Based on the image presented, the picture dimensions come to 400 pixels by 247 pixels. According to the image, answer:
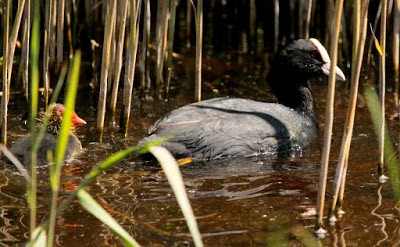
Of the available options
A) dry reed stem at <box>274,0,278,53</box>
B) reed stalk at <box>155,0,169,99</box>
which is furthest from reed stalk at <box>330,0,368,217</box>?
Result: dry reed stem at <box>274,0,278,53</box>

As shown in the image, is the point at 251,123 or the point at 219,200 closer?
the point at 219,200

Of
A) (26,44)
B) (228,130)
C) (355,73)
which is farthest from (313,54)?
(355,73)

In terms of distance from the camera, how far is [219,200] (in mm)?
5129

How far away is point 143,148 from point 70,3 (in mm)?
4532

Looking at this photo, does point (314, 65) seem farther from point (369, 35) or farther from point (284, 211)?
point (284, 211)

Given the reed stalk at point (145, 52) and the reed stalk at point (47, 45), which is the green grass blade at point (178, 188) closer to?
the reed stalk at point (47, 45)

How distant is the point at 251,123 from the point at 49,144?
4.83ft

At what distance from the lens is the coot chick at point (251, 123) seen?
5.98 m

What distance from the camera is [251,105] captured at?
6.35m

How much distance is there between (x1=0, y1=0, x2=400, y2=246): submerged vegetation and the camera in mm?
3334

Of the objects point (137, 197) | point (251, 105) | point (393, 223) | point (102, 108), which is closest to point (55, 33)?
point (102, 108)

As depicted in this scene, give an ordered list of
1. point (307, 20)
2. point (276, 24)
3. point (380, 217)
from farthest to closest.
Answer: point (276, 24) → point (307, 20) → point (380, 217)

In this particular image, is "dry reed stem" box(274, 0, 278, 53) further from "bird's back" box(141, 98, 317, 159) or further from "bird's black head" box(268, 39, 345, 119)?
"bird's back" box(141, 98, 317, 159)

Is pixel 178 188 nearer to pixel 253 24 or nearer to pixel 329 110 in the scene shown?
pixel 329 110
